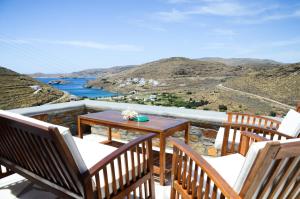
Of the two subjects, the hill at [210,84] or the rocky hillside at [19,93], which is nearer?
the rocky hillside at [19,93]

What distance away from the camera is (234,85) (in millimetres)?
28234

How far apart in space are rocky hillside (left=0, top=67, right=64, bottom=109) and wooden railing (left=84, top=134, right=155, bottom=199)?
46.3ft

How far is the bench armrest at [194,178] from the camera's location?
1.15 metres

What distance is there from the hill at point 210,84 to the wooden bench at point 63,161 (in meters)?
13.4

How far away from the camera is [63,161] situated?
1.32 m

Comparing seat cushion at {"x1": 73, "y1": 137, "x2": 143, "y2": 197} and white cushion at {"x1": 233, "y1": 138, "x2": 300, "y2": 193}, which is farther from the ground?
white cushion at {"x1": 233, "y1": 138, "x2": 300, "y2": 193}

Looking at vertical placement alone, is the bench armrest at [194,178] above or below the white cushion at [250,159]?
below

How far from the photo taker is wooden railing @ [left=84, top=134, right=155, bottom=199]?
4.75 feet

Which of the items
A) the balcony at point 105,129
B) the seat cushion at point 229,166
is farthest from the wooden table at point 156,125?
the seat cushion at point 229,166

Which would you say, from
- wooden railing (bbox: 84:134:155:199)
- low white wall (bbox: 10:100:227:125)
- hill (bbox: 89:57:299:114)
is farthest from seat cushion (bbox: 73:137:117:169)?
hill (bbox: 89:57:299:114)

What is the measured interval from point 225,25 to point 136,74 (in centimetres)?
3865

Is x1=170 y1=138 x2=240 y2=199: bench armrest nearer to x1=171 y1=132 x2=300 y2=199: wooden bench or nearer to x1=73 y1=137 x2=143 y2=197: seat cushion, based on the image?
x1=171 y1=132 x2=300 y2=199: wooden bench

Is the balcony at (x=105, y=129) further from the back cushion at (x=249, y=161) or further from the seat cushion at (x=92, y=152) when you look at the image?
the back cushion at (x=249, y=161)

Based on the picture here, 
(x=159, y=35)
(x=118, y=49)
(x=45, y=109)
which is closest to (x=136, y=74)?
(x=118, y=49)
